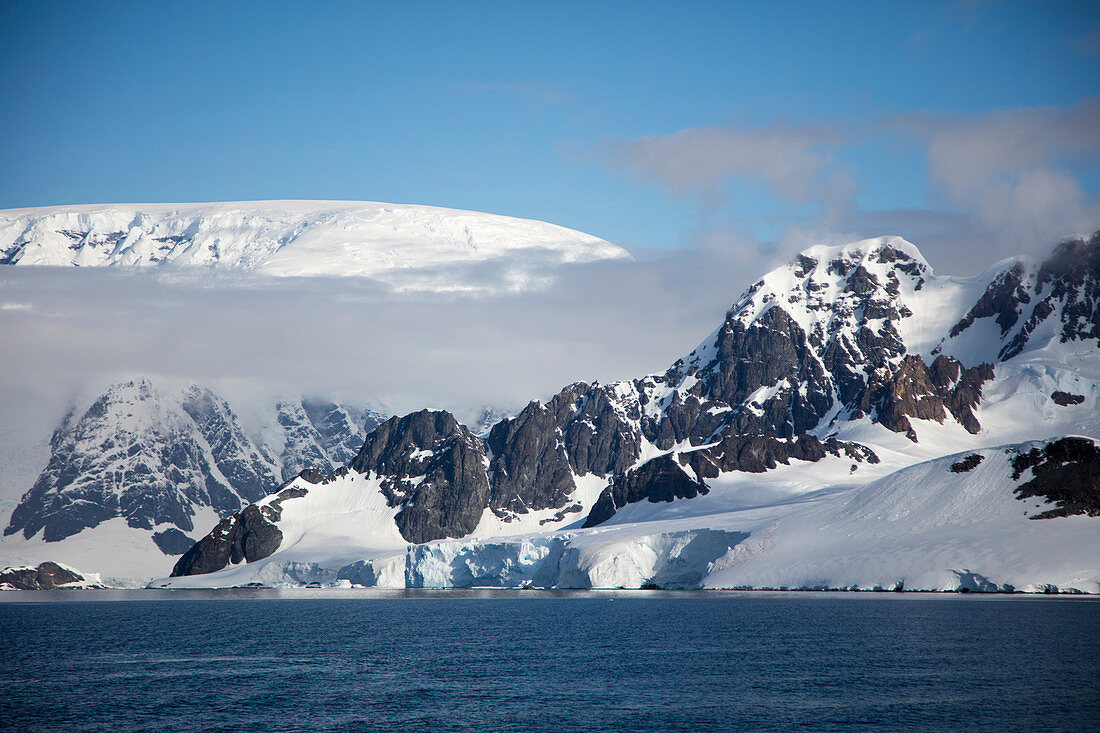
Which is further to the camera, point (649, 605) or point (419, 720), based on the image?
point (649, 605)

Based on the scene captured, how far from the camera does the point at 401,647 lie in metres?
123

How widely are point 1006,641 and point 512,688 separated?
5440 centimetres

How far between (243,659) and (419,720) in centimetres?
4123

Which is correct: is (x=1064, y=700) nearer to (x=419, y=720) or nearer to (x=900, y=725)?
(x=900, y=725)


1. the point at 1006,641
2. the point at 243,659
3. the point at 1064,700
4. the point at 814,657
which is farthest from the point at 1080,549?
the point at 243,659

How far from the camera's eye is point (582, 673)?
9981 centimetres

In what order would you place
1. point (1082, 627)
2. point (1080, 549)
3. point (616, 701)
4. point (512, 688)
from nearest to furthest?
point (616, 701) → point (512, 688) → point (1082, 627) → point (1080, 549)

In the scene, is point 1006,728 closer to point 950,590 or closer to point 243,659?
point 243,659

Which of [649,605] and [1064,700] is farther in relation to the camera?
[649,605]

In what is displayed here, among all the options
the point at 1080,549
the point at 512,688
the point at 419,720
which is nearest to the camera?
the point at 419,720

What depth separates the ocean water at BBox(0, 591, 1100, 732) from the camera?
7762 cm

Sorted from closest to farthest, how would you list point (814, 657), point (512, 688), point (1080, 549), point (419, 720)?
point (419, 720) → point (512, 688) → point (814, 657) → point (1080, 549)

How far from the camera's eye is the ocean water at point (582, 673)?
77.6m

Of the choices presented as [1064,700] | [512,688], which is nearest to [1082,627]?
[1064,700]
